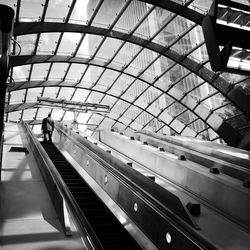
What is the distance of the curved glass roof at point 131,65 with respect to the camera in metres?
16.6

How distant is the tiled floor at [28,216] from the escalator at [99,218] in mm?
887

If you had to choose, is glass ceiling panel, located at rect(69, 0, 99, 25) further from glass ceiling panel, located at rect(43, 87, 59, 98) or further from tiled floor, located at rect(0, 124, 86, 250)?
tiled floor, located at rect(0, 124, 86, 250)

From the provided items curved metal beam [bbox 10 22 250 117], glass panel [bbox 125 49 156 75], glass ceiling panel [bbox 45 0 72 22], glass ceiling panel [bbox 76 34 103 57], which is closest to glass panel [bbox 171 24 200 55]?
curved metal beam [bbox 10 22 250 117]

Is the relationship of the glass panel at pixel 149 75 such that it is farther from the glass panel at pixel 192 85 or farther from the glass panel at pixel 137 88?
the glass panel at pixel 192 85

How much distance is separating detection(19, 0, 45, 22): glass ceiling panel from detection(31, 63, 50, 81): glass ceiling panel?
21.1ft

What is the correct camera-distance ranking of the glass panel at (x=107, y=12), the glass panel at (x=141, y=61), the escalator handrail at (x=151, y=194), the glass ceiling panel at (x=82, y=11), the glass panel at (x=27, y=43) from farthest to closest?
the glass panel at (x=141, y=61)
the glass panel at (x=27, y=43)
the glass panel at (x=107, y=12)
the glass ceiling panel at (x=82, y=11)
the escalator handrail at (x=151, y=194)

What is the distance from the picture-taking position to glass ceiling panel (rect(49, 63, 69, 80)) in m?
23.5

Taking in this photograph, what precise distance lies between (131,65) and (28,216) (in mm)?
20107

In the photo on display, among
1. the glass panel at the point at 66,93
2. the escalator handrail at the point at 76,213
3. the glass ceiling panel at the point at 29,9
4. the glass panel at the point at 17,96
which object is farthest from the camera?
the glass panel at the point at 66,93

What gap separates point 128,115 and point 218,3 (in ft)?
84.3

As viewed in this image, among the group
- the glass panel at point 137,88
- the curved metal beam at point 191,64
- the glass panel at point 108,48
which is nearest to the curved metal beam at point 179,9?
the curved metal beam at point 191,64

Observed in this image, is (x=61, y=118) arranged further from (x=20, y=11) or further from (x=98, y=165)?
(x=98, y=165)

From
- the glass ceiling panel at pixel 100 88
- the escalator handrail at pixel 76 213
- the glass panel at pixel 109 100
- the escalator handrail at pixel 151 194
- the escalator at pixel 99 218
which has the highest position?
the glass ceiling panel at pixel 100 88

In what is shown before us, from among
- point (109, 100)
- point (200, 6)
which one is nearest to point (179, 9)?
point (200, 6)
